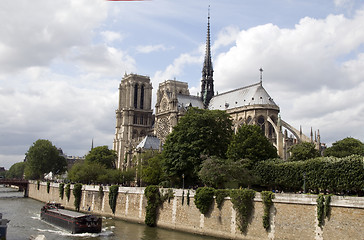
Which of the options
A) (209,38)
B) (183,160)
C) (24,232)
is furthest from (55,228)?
(209,38)

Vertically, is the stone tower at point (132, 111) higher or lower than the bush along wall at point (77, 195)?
higher

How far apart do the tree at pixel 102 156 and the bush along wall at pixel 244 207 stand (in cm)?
5804

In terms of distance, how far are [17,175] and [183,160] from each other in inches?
5428

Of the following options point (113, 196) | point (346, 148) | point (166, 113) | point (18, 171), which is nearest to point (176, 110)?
point (166, 113)

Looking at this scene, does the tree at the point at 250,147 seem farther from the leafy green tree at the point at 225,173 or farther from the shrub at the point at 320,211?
the shrub at the point at 320,211

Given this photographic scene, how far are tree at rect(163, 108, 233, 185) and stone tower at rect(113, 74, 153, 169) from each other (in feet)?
177

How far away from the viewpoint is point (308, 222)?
28.5 meters

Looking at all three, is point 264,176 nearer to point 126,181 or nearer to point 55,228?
point 55,228

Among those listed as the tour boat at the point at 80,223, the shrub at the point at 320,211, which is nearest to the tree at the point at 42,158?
the tour boat at the point at 80,223

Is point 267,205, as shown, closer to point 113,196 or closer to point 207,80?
point 113,196

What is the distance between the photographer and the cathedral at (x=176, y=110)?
257 ft

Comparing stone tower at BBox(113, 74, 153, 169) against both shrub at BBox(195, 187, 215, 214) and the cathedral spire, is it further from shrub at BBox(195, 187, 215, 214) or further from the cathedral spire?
shrub at BBox(195, 187, 215, 214)

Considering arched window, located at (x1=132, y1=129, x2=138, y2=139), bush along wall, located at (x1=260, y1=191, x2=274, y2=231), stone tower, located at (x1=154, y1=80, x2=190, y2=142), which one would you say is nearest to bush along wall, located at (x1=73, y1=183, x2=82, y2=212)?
bush along wall, located at (x1=260, y1=191, x2=274, y2=231)

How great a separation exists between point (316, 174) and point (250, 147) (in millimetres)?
10479
